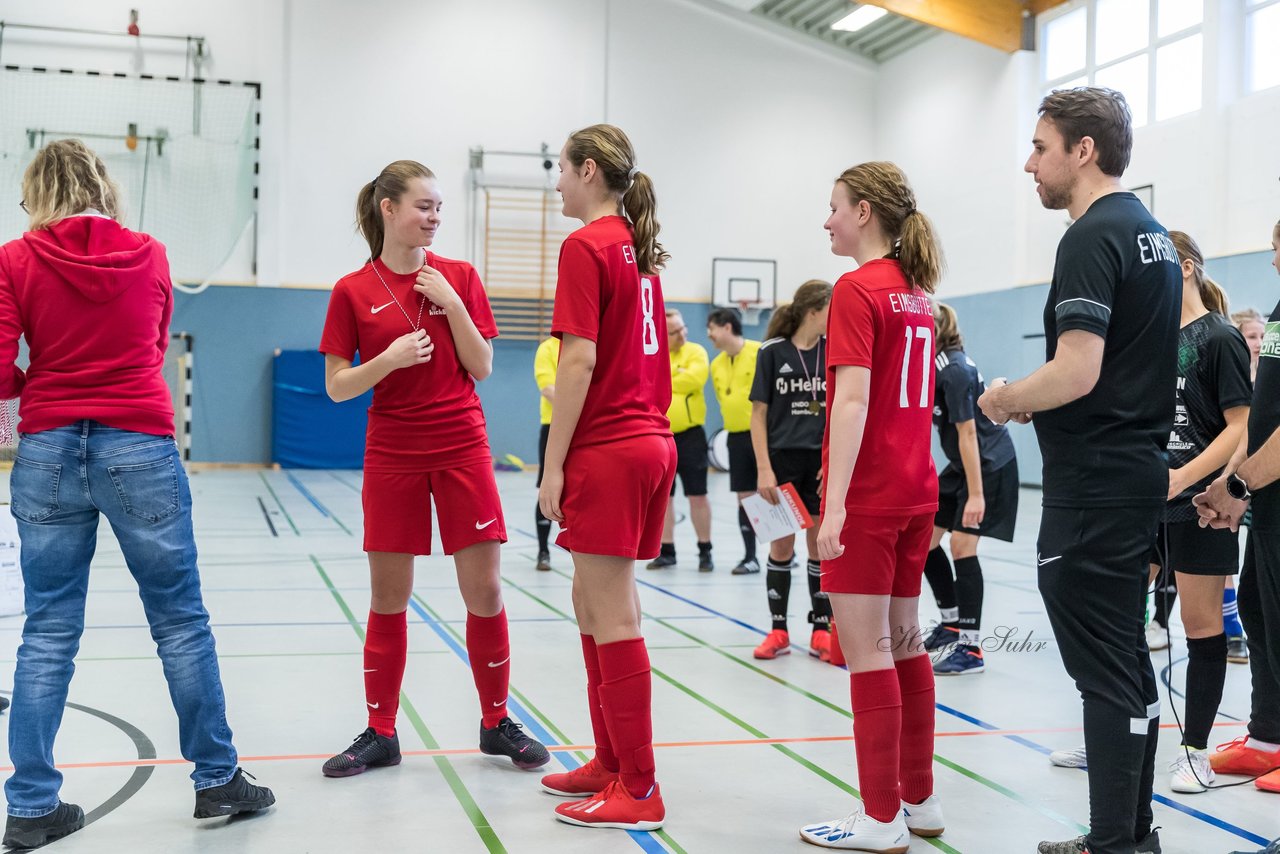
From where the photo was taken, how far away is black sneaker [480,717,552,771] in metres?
3.29

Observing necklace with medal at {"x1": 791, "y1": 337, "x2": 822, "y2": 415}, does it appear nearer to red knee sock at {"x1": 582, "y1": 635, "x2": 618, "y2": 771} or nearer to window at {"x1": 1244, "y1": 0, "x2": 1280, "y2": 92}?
red knee sock at {"x1": 582, "y1": 635, "x2": 618, "y2": 771}

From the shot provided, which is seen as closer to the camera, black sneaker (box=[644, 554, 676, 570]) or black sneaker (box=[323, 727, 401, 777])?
black sneaker (box=[323, 727, 401, 777])

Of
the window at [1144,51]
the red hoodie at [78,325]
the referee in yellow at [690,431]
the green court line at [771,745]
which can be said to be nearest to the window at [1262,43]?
the window at [1144,51]

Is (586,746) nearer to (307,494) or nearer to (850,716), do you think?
(850,716)

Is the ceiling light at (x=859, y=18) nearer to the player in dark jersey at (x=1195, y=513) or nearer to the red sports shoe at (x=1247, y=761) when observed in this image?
the player in dark jersey at (x=1195, y=513)

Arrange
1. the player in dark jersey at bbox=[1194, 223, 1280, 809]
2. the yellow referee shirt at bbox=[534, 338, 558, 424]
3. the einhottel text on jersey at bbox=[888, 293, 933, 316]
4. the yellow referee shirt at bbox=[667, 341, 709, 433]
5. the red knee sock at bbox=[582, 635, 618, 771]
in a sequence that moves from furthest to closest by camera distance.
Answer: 1. the yellow referee shirt at bbox=[667, 341, 709, 433]
2. the yellow referee shirt at bbox=[534, 338, 558, 424]
3. the red knee sock at bbox=[582, 635, 618, 771]
4. the einhottel text on jersey at bbox=[888, 293, 933, 316]
5. the player in dark jersey at bbox=[1194, 223, 1280, 809]

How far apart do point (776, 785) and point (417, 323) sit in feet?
5.43

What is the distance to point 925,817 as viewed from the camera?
279 centimetres

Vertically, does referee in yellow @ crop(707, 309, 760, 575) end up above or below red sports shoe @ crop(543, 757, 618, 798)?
above

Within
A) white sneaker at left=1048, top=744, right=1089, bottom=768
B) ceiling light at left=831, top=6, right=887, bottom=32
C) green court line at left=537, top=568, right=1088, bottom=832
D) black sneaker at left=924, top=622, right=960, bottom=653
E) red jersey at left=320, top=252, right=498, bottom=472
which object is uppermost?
ceiling light at left=831, top=6, right=887, bottom=32

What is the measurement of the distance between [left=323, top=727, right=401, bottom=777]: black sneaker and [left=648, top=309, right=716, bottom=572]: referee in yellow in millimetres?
4187

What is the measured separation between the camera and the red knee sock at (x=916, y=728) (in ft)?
9.13

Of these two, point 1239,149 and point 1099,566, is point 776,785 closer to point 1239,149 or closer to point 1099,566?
point 1099,566

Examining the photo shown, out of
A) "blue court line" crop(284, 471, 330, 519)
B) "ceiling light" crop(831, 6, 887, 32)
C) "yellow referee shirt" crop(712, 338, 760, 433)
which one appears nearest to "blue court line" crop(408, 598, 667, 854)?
"yellow referee shirt" crop(712, 338, 760, 433)
